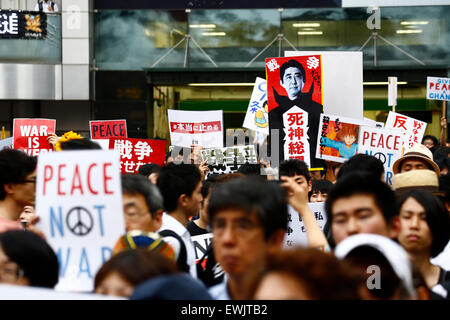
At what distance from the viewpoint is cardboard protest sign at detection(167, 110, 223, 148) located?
10.2 metres

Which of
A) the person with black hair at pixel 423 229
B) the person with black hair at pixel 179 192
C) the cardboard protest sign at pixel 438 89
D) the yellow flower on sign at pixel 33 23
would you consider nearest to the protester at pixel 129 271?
the person with black hair at pixel 423 229

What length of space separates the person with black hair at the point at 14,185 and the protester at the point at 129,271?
6.46 feet

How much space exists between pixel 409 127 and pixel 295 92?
1698mm

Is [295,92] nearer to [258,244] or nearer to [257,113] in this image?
[257,113]

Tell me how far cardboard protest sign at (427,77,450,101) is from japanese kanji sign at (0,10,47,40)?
11077 mm

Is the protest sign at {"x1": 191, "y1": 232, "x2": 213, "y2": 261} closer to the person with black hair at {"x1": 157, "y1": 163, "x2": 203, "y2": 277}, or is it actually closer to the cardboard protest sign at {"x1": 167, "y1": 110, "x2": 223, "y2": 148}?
the person with black hair at {"x1": 157, "y1": 163, "x2": 203, "y2": 277}

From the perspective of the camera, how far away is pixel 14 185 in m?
4.39

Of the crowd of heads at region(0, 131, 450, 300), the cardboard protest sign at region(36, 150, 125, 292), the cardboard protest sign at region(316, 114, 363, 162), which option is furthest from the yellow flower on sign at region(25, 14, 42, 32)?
the cardboard protest sign at region(36, 150, 125, 292)

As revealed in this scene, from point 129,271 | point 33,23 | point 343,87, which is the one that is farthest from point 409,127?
point 33,23

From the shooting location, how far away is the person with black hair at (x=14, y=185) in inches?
172

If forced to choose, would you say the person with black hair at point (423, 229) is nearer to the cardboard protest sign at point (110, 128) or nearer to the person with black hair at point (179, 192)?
the person with black hair at point (179, 192)

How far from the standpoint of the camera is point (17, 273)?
116 inches

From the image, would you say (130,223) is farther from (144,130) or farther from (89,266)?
(144,130)
